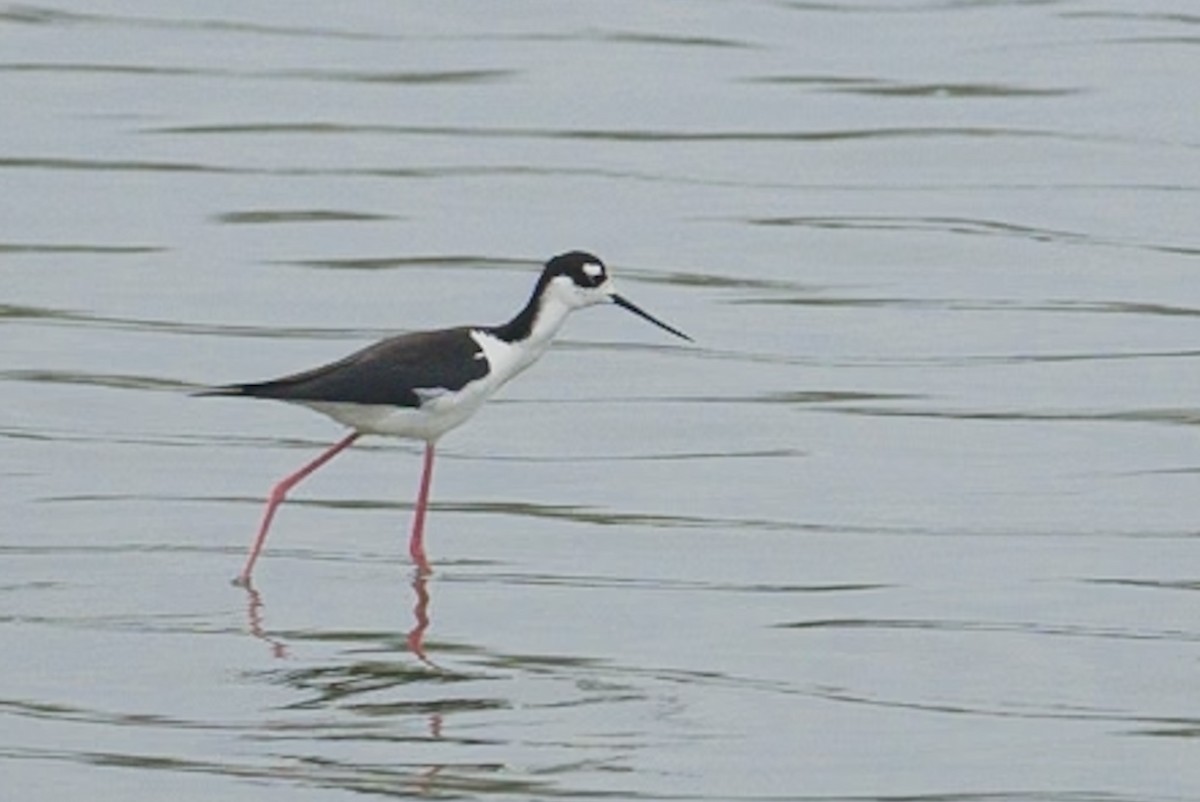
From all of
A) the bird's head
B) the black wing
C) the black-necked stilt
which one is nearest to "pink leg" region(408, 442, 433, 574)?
the black-necked stilt

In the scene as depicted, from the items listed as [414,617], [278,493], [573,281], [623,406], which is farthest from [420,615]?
[623,406]

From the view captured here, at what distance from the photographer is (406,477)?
1338 centimetres

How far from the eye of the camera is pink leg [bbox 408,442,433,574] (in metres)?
11.8

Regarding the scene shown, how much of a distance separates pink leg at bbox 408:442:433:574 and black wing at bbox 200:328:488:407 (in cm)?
24

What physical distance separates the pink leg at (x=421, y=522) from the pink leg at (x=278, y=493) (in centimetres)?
28

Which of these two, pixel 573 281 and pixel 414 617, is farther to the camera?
pixel 573 281

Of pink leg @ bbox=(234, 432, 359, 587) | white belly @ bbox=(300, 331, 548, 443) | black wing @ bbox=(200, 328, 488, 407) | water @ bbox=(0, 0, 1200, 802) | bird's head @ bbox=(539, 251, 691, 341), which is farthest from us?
bird's head @ bbox=(539, 251, 691, 341)

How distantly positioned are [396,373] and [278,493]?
0.51 meters

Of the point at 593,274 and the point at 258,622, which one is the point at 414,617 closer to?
the point at 258,622

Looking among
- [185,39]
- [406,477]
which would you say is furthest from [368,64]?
[406,477]

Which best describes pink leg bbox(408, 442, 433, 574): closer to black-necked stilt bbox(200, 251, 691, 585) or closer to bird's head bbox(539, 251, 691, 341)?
black-necked stilt bbox(200, 251, 691, 585)

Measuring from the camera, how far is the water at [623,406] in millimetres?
9961

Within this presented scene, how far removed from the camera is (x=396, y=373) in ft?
40.1

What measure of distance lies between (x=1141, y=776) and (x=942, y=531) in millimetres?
2810
